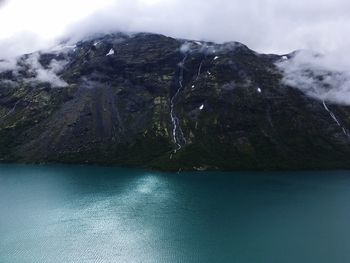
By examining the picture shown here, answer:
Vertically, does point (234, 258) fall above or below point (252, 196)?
above

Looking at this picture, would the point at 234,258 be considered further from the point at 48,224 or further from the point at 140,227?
the point at 48,224

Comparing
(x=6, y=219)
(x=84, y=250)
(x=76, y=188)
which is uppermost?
(x=84, y=250)

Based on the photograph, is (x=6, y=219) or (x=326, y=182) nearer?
(x=6, y=219)

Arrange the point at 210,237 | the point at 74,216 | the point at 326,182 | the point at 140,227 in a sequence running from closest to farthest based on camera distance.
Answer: the point at 210,237 < the point at 140,227 < the point at 74,216 < the point at 326,182

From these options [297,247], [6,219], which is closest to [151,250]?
[297,247]

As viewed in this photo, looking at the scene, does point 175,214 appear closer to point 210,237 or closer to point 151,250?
point 210,237

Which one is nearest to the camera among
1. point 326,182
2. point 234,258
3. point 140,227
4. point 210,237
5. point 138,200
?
point 234,258
